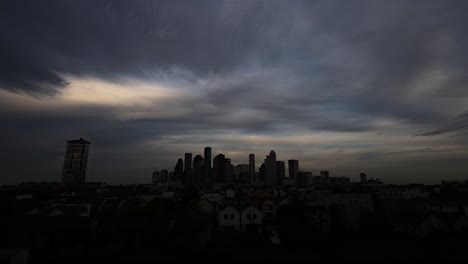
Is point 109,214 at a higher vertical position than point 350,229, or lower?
higher

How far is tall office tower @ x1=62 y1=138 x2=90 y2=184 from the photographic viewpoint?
165750 millimetres

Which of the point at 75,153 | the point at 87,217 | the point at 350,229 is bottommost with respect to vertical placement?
the point at 350,229

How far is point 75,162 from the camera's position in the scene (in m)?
168

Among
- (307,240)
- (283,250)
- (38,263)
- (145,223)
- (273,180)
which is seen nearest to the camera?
(38,263)

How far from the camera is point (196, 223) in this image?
2959cm

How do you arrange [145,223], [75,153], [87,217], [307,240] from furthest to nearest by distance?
[75,153] → [87,217] → [145,223] → [307,240]

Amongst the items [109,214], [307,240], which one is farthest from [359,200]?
[109,214]

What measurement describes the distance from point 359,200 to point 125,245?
146 ft

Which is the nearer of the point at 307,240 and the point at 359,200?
the point at 307,240

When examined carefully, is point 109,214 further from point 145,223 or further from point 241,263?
point 241,263

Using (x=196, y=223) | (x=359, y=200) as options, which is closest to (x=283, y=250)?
(x=196, y=223)

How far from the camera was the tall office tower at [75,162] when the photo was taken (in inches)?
6526

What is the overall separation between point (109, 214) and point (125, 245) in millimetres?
9250

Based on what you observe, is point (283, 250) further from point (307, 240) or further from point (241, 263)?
point (241, 263)
